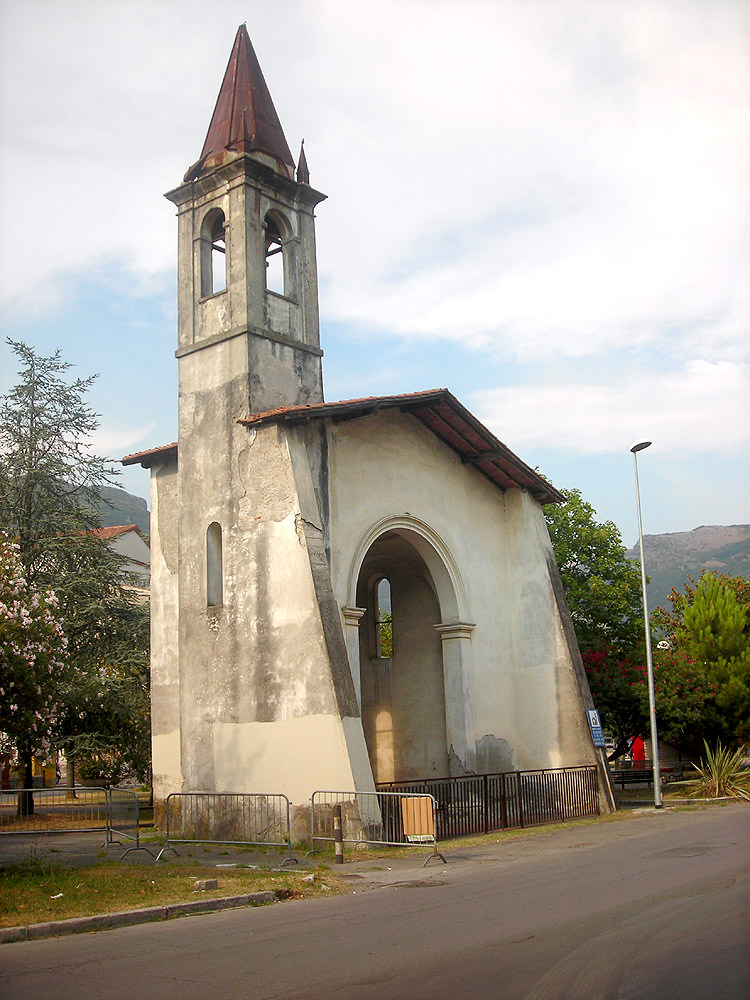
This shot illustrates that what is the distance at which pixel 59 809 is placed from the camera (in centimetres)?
1638

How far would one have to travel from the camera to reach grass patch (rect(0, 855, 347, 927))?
407 inches

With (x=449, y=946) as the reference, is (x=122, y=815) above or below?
above

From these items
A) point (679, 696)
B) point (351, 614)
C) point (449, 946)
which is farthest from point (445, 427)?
point (449, 946)

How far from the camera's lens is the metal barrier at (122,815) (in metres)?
16.5

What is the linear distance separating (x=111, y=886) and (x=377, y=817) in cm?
574

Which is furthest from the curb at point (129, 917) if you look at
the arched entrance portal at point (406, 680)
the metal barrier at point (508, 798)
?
the arched entrance portal at point (406, 680)

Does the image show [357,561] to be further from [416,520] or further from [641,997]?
[641,997]

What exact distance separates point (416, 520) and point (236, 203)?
7.84m

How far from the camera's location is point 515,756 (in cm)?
2419

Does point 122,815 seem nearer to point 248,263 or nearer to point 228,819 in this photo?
point 228,819

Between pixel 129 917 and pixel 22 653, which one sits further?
pixel 22 653

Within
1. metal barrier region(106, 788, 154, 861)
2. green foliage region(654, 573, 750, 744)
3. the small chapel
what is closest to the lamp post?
the small chapel

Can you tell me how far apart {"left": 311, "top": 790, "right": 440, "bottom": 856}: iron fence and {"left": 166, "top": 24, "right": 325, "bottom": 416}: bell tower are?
25.2ft

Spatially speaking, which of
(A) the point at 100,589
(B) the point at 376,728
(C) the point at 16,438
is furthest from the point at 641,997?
(C) the point at 16,438
